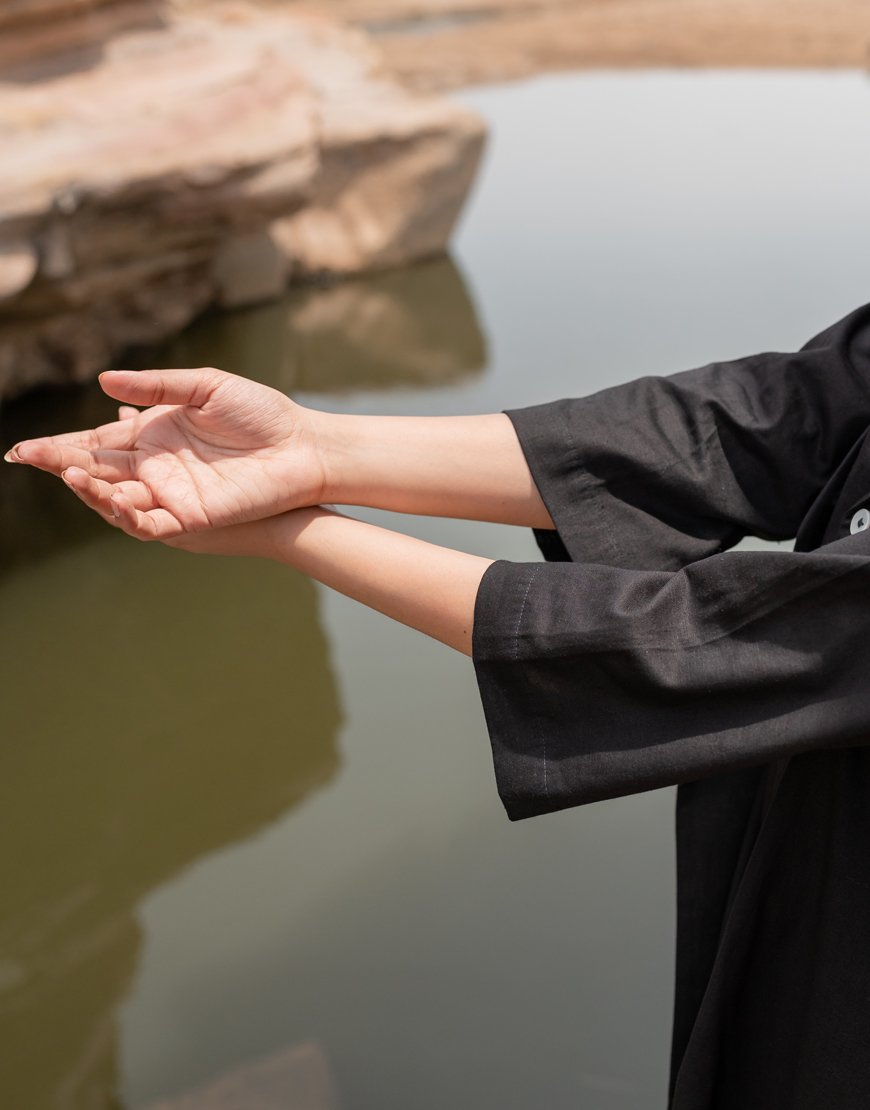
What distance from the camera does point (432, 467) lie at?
0.89 m

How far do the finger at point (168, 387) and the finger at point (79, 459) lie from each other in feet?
0.17

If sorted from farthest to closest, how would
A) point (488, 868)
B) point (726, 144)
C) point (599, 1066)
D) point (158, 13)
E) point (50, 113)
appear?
point (726, 144) → point (158, 13) → point (50, 113) → point (488, 868) → point (599, 1066)

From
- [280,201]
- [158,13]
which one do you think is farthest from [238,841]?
[158,13]

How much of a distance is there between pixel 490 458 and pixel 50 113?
1.77 metres

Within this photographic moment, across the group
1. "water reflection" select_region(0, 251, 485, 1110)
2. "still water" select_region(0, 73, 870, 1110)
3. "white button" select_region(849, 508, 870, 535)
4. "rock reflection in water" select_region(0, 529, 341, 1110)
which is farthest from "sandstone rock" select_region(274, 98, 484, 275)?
"white button" select_region(849, 508, 870, 535)

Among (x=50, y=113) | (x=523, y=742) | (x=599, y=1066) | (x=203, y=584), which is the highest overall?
(x=50, y=113)

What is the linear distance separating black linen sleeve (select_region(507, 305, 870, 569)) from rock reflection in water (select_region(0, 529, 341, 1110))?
0.75m

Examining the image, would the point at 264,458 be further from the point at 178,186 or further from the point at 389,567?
the point at 178,186

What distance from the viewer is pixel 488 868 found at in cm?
140

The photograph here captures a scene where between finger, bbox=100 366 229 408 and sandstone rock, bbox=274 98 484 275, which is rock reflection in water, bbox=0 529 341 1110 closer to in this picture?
finger, bbox=100 366 229 408

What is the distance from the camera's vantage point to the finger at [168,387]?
0.83 m

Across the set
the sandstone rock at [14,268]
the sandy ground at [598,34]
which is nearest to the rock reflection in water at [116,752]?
the sandstone rock at [14,268]

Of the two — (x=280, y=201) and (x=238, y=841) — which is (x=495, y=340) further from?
(x=238, y=841)

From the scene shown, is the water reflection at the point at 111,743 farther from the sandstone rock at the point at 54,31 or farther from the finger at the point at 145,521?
the sandstone rock at the point at 54,31
